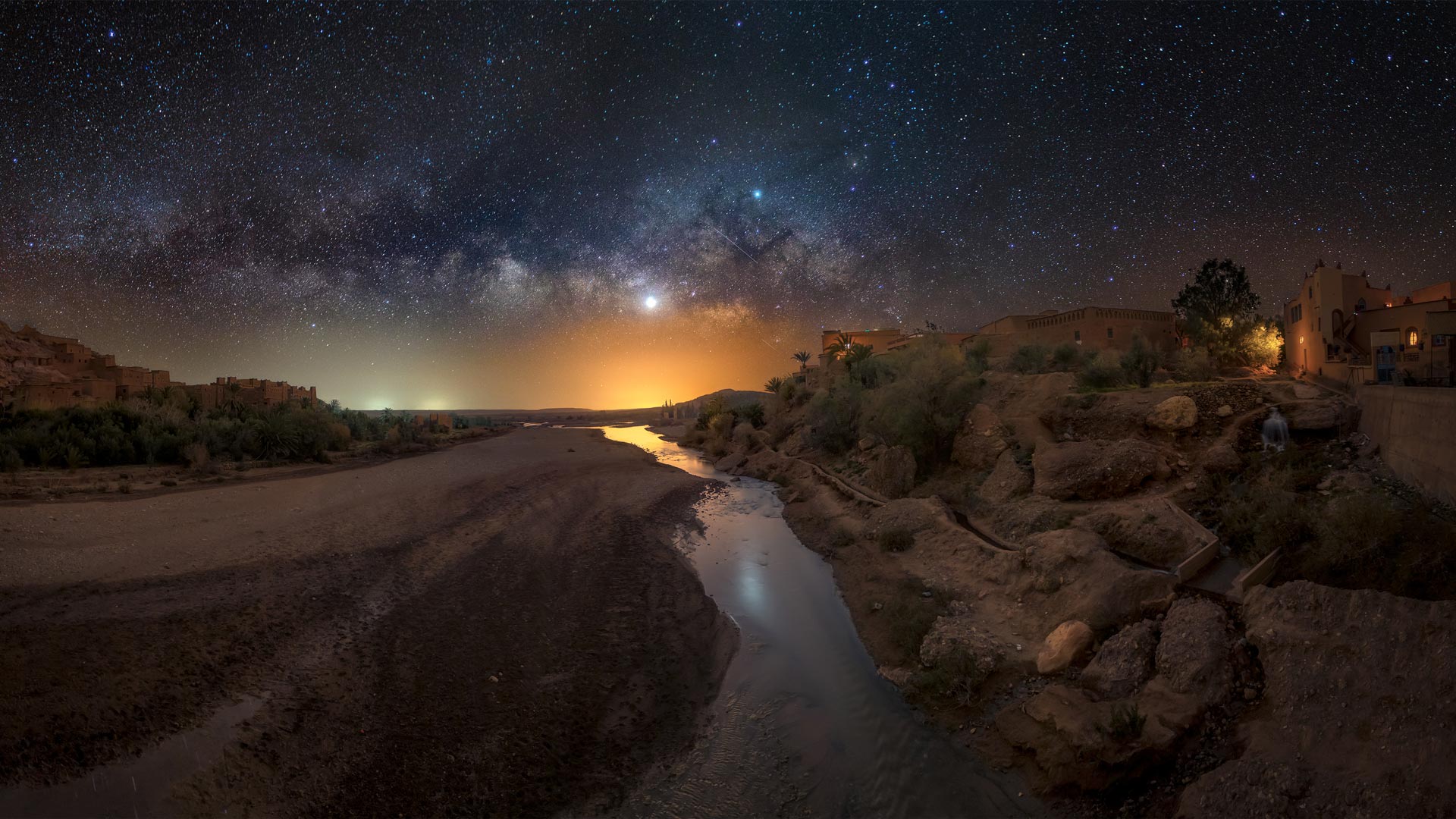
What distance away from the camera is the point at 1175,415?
12.9m

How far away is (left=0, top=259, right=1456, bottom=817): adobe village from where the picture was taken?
4.68m

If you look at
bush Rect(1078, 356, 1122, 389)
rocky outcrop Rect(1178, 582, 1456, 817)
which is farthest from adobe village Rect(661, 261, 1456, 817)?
bush Rect(1078, 356, 1122, 389)

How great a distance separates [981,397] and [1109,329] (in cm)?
2312

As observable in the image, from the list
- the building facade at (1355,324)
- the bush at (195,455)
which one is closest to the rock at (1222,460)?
the building facade at (1355,324)

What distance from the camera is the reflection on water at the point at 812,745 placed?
5.27 meters

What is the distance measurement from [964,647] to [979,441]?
32.7 feet

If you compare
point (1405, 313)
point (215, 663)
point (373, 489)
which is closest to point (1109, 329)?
point (1405, 313)

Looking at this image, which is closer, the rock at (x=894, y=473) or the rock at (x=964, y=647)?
the rock at (x=964, y=647)

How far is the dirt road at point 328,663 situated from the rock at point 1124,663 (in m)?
4.58

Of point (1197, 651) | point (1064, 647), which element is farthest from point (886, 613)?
point (1197, 651)

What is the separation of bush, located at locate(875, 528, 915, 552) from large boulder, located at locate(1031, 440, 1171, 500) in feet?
10.5

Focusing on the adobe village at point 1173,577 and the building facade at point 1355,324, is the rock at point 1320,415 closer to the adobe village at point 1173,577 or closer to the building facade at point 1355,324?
the adobe village at point 1173,577

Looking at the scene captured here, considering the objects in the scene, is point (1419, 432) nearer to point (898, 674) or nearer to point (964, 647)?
point (964, 647)

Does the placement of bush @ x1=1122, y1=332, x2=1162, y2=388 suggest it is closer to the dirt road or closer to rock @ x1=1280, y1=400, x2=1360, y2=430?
rock @ x1=1280, y1=400, x2=1360, y2=430
